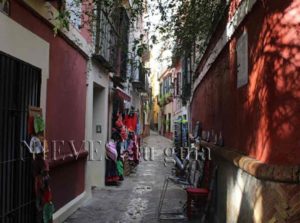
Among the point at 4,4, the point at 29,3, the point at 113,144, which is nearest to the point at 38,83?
the point at 29,3

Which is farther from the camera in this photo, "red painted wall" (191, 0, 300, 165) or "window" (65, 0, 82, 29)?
"window" (65, 0, 82, 29)

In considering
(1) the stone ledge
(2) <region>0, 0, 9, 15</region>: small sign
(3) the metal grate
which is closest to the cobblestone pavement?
(3) the metal grate

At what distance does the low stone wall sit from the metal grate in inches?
105

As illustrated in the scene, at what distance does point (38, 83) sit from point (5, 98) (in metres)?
1.19

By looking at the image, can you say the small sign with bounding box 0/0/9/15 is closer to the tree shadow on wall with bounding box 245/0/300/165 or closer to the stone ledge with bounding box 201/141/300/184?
the tree shadow on wall with bounding box 245/0/300/165

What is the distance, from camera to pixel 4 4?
17.6 feet

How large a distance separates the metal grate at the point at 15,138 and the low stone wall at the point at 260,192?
2663 millimetres

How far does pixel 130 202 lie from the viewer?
1076cm

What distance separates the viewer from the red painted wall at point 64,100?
702 centimetres

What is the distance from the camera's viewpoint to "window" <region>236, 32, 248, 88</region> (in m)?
5.91

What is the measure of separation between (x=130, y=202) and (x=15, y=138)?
5.16 meters

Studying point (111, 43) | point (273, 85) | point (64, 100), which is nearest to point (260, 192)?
point (273, 85)

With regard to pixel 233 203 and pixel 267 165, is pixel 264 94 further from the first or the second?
pixel 233 203

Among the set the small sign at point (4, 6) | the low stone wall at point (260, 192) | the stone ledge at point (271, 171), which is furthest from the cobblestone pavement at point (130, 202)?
the small sign at point (4, 6)
